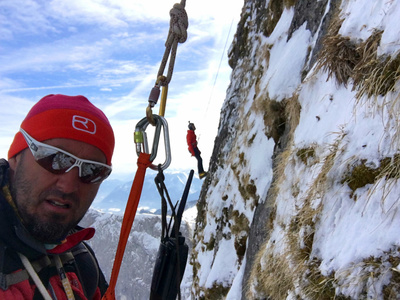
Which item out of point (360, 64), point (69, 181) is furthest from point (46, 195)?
point (360, 64)

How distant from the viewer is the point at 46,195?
2260 mm

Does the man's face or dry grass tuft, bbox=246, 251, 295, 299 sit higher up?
the man's face

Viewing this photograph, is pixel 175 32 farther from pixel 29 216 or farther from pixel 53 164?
pixel 29 216

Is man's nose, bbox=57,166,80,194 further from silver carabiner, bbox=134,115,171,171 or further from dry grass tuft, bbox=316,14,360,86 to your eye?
dry grass tuft, bbox=316,14,360,86

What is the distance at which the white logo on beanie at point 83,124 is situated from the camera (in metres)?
2.45

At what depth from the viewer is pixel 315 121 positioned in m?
3.33

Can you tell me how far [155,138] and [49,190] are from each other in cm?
90

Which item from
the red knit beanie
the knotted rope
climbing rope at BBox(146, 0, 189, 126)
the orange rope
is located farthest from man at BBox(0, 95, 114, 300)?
the knotted rope

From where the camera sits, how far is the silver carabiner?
2297mm

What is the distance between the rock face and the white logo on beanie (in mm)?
2047

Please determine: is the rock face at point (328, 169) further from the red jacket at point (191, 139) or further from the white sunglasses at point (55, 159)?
the red jacket at point (191, 139)

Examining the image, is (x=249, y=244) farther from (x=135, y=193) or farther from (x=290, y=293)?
(x=135, y=193)

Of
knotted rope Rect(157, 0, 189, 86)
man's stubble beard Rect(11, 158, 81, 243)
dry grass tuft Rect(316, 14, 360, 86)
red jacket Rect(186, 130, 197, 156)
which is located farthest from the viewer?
red jacket Rect(186, 130, 197, 156)

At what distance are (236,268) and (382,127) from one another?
13.9 ft
